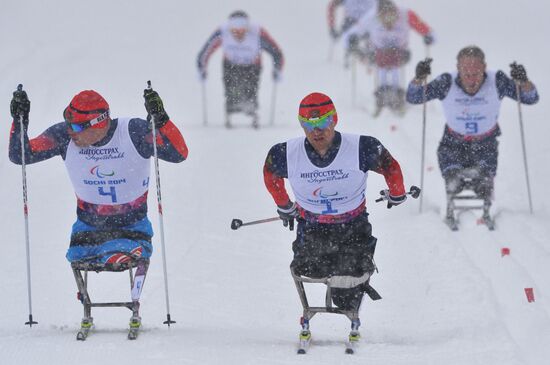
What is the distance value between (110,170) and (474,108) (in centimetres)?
470

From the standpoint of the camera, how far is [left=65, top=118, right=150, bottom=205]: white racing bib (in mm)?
7652

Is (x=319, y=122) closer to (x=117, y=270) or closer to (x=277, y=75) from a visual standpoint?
(x=117, y=270)

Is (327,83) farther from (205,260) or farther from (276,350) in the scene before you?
(276,350)

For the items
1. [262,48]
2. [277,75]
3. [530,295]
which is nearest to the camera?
[530,295]

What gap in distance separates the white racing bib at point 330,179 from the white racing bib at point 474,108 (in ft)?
12.5

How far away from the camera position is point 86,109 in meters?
7.39

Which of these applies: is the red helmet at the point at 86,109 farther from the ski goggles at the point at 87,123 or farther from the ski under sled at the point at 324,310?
the ski under sled at the point at 324,310

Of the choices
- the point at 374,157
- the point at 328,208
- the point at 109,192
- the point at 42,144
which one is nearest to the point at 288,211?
the point at 328,208

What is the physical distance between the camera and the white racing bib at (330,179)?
725cm

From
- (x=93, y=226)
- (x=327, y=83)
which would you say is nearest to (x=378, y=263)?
(x=93, y=226)

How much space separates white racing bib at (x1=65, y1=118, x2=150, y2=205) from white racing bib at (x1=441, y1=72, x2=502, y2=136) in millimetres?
4320

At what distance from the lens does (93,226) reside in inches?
308

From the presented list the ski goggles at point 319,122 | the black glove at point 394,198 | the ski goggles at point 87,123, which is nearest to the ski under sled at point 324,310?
the black glove at point 394,198

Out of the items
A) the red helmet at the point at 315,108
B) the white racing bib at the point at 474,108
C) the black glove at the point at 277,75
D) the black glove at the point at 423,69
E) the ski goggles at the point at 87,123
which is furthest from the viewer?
the black glove at the point at 277,75
